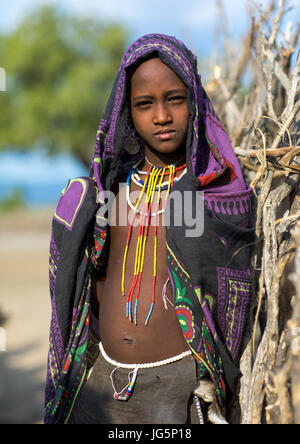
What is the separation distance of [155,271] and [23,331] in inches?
183

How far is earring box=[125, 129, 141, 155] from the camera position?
2.17 m

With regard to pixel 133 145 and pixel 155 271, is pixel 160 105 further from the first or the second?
pixel 155 271

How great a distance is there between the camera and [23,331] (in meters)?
6.09

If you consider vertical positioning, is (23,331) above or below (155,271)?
below

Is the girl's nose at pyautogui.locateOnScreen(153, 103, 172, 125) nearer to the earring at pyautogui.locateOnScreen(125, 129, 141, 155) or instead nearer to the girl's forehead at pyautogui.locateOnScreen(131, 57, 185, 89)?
the girl's forehead at pyautogui.locateOnScreen(131, 57, 185, 89)

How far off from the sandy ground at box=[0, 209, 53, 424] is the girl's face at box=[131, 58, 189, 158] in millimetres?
2145

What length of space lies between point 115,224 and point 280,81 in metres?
1.25

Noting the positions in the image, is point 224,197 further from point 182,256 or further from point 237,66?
point 237,66

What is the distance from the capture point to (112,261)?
201cm

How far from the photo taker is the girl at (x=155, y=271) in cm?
180

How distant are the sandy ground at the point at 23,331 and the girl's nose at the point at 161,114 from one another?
2.21m

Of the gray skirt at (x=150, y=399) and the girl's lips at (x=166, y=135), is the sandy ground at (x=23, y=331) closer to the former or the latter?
the gray skirt at (x=150, y=399)

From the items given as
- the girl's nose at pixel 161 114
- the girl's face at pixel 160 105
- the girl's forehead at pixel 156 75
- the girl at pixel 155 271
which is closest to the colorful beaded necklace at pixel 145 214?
the girl at pixel 155 271

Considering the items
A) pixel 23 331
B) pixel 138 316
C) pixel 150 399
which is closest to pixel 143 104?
pixel 138 316
